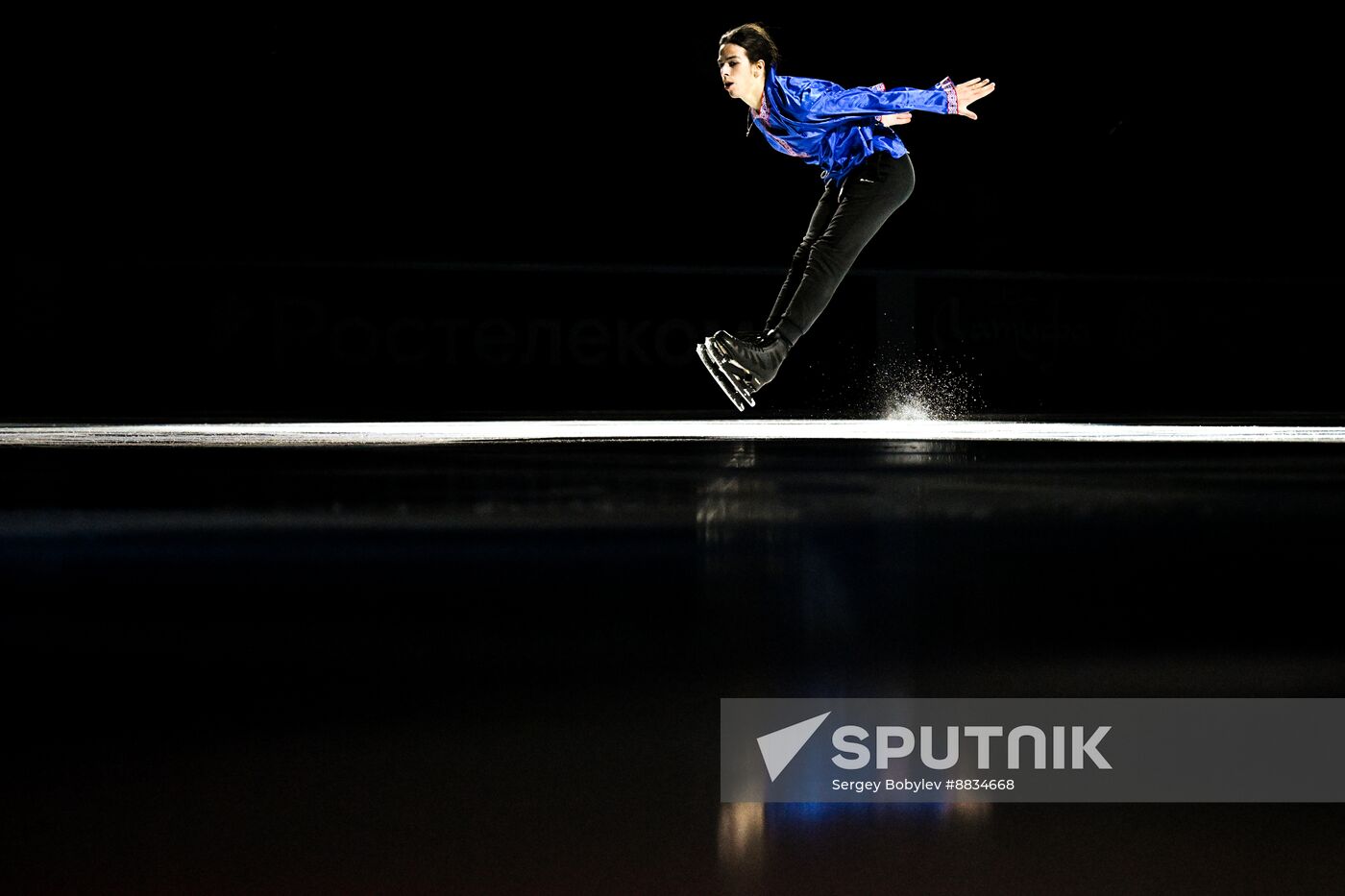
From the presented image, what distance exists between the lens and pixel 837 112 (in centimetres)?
491

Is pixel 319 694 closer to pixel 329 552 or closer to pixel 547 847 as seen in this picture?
pixel 547 847

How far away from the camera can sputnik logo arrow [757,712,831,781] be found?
4.59 feet

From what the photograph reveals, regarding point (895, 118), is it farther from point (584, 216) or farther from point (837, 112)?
point (584, 216)

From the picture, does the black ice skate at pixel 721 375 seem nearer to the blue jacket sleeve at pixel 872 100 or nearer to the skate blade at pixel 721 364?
the skate blade at pixel 721 364

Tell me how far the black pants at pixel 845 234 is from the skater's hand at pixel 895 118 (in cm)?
11

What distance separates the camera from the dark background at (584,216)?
12.1 metres

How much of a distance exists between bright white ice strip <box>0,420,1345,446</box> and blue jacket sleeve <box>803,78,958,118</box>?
7.84 feet

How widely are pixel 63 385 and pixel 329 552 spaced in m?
9.96

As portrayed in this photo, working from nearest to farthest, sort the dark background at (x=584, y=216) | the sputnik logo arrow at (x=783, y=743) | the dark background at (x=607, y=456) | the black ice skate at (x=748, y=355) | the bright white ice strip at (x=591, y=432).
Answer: the dark background at (x=607, y=456) → the sputnik logo arrow at (x=783, y=743) → the black ice skate at (x=748, y=355) → the bright white ice strip at (x=591, y=432) → the dark background at (x=584, y=216)

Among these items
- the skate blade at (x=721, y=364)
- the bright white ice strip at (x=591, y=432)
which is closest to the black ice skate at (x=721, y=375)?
the skate blade at (x=721, y=364)

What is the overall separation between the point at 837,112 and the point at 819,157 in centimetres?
39

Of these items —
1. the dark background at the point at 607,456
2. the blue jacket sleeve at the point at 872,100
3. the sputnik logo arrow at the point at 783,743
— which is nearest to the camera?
the dark background at the point at 607,456

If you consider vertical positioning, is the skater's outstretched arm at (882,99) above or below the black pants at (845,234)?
above

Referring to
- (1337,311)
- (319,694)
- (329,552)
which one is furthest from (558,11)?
(319,694)
